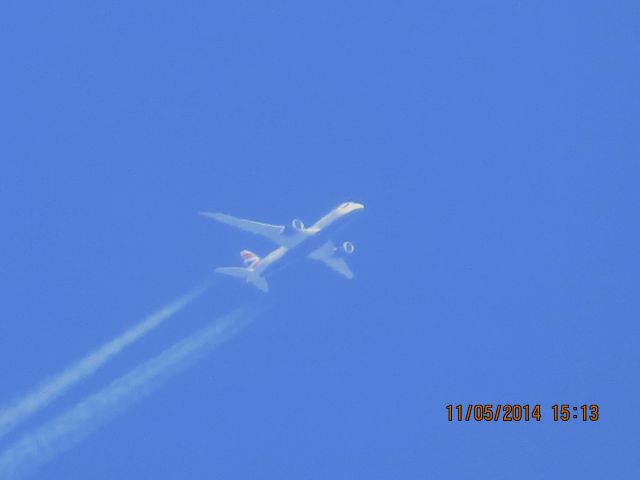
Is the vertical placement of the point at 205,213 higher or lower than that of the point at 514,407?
higher

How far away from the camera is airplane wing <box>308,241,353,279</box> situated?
7388 centimetres

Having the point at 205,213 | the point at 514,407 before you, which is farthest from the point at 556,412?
the point at 205,213

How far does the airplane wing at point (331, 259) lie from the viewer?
73.9 metres

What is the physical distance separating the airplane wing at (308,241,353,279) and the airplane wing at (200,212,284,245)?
6.12 m

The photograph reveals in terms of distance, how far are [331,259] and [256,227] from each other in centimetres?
737

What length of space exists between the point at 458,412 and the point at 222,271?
13.4m

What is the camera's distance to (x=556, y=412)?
6819 centimetres

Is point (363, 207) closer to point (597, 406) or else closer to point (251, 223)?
point (251, 223)

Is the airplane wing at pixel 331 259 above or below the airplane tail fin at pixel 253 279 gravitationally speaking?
above

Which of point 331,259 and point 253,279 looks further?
point 331,259

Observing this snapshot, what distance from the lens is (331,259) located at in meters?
74.3

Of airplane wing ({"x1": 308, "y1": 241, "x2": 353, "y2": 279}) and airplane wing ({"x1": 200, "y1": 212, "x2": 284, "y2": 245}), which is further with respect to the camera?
airplane wing ({"x1": 308, "y1": 241, "x2": 353, "y2": 279})

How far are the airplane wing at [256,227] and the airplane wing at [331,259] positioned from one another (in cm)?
612

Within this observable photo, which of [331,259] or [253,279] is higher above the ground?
[331,259]
